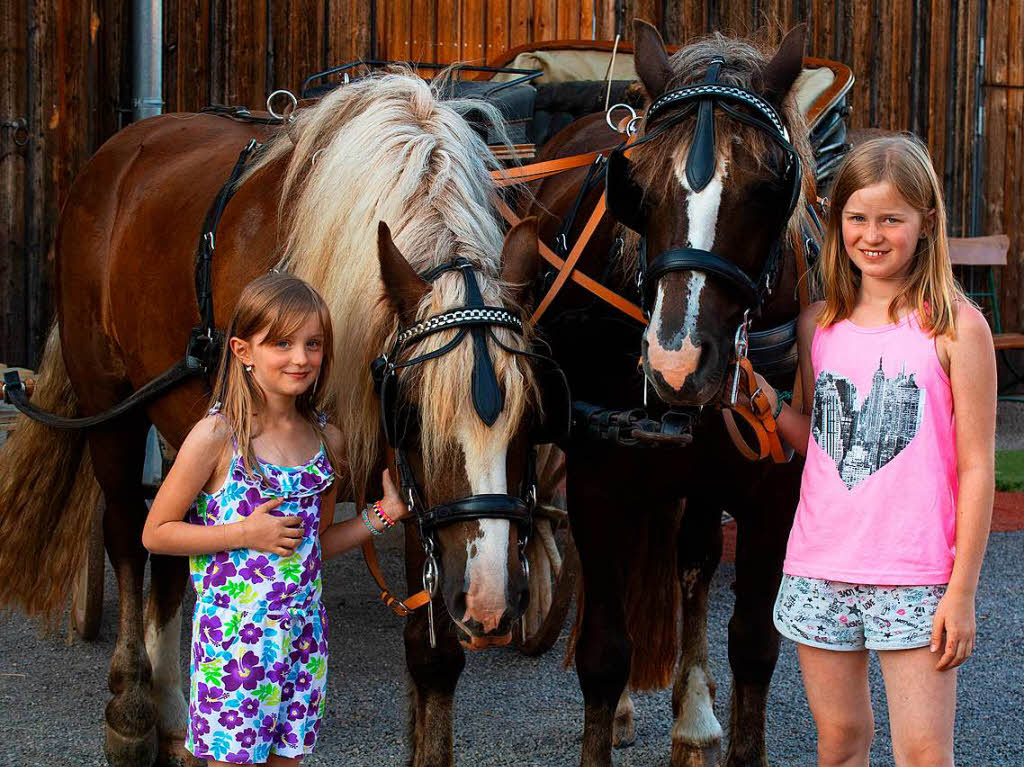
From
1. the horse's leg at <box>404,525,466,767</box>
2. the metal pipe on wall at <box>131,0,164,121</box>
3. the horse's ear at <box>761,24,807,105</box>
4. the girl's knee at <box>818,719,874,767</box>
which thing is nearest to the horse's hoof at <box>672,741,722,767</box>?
the horse's leg at <box>404,525,466,767</box>

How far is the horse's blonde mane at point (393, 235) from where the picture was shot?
2.12m

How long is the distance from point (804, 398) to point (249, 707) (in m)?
1.24

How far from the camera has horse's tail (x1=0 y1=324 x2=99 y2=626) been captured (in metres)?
3.80

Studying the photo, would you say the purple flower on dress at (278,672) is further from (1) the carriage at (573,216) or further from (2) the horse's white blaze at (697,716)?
(2) the horse's white blaze at (697,716)

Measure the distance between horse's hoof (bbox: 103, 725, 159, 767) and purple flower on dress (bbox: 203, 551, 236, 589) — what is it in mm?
1264

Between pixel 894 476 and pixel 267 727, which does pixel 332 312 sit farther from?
pixel 894 476

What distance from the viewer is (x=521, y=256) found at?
7.64 ft

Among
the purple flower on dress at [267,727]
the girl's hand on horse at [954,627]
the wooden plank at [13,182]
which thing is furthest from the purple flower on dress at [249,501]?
the wooden plank at [13,182]

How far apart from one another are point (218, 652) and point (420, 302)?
2.53ft

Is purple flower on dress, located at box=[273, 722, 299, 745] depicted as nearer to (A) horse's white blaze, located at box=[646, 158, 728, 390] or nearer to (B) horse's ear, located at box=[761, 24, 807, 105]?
(A) horse's white blaze, located at box=[646, 158, 728, 390]

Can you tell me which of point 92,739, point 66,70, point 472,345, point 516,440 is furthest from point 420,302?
point 66,70

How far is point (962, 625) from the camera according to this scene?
1889mm

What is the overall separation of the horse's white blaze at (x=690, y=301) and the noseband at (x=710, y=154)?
2 cm

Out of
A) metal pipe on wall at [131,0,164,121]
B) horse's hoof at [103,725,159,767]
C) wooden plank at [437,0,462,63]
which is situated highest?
wooden plank at [437,0,462,63]
